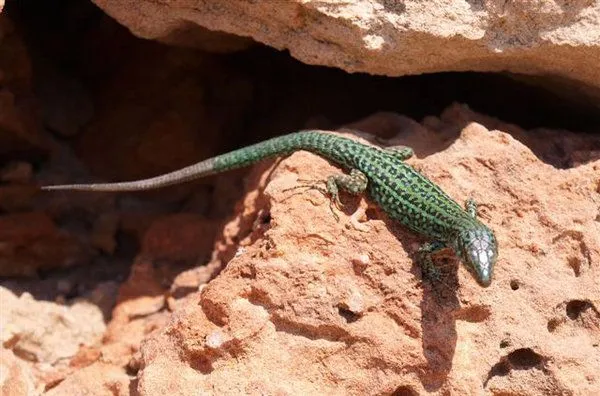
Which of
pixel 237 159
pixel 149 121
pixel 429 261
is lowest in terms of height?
pixel 149 121

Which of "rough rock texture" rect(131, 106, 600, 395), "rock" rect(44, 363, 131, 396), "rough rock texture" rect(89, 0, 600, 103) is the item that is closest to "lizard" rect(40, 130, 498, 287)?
"rough rock texture" rect(131, 106, 600, 395)

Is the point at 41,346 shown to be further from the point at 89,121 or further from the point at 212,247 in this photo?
the point at 89,121

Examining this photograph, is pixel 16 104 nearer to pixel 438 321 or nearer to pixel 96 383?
pixel 96 383

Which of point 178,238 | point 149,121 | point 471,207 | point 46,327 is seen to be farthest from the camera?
point 149,121

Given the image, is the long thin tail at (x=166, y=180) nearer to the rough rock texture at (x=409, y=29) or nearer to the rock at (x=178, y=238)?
the rock at (x=178, y=238)

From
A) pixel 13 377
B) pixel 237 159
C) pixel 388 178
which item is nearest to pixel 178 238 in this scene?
pixel 237 159

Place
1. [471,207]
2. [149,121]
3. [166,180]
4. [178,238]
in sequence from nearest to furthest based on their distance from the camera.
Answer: [471,207] → [166,180] → [178,238] → [149,121]

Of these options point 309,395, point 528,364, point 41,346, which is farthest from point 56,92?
point 528,364

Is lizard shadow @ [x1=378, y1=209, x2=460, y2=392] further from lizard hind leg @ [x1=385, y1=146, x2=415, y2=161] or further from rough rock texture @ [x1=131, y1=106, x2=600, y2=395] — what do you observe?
lizard hind leg @ [x1=385, y1=146, x2=415, y2=161]
